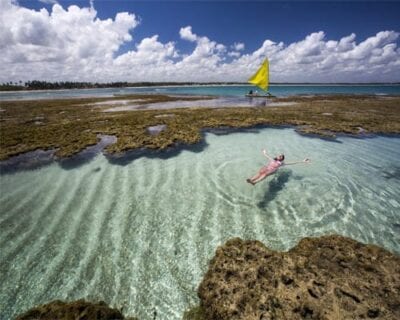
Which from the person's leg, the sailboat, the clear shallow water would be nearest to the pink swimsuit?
the person's leg

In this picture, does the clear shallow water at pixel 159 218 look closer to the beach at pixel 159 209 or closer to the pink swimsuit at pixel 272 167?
the beach at pixel 159 209

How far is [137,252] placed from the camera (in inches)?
259

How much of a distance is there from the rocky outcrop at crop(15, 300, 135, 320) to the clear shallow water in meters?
0.67

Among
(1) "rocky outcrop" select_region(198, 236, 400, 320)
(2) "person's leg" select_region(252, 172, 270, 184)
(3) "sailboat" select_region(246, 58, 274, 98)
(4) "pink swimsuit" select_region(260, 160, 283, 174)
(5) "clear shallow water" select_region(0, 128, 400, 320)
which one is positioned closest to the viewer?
(1) "rocky outcrop" select_region(198, 236, 400, 320)

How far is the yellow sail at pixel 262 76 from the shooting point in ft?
71.7

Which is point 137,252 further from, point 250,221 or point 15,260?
point 250,221

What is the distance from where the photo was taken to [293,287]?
465 centimetres

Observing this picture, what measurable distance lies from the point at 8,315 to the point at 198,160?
411 inches

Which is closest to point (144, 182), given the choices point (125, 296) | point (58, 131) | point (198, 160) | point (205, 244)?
point (198, 160)

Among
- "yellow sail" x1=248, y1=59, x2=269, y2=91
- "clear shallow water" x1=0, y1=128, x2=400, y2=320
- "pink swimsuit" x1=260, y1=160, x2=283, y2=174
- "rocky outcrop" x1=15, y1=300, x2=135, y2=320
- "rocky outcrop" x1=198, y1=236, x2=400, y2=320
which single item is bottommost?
"clear shallow water" x1=0, y1=128, x2=400, y2=320

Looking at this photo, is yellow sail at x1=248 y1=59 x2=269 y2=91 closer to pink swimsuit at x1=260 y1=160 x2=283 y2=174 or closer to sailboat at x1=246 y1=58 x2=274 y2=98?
sailboat at x1=246 y1=58 x2=274 y2=98

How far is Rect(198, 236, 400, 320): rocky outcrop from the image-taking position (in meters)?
4.18

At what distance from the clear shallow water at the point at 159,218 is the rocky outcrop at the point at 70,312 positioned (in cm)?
67

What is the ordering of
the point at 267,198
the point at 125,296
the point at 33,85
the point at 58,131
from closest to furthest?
the point at 125,296
the point at 267,198
the point at 58,131
the point at 33,85
